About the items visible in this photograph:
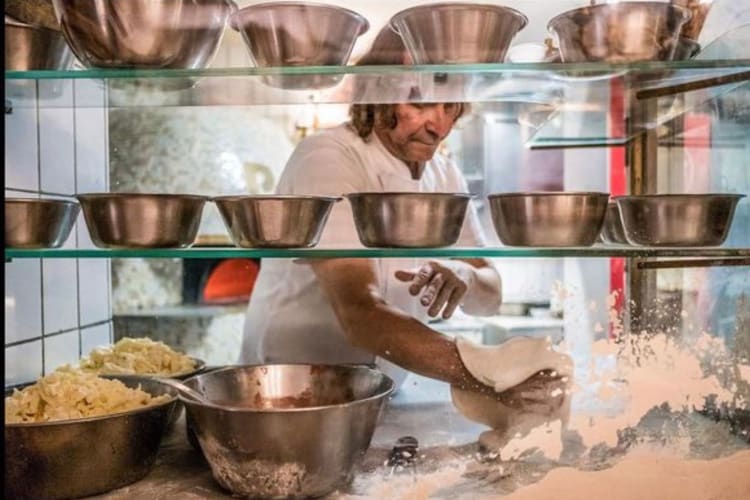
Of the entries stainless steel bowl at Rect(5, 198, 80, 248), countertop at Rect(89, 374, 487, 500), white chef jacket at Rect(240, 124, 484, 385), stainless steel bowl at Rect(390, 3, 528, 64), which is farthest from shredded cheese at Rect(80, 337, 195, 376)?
stainless steel bowl at Rect(390, 3, 528, 64)

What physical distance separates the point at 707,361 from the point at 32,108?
1.39 m

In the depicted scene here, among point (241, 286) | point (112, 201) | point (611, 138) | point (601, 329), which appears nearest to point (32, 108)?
point (112, 201)

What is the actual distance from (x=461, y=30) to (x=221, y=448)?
0.73m

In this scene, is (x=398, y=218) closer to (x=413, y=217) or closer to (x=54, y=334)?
(x=413, y=217)

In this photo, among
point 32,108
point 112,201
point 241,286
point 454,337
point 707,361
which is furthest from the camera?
point 241,286

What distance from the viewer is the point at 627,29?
3.36 feet

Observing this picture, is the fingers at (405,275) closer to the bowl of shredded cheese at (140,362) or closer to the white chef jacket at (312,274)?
the white chef jacket at (312,274)

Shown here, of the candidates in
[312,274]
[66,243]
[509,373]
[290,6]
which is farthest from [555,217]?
[66,243]

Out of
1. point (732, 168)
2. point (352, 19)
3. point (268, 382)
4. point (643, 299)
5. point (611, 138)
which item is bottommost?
point (268, 382)

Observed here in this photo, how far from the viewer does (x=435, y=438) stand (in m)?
1.20

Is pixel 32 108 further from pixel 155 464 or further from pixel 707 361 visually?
pixel 707 361

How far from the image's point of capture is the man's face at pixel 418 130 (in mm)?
1479

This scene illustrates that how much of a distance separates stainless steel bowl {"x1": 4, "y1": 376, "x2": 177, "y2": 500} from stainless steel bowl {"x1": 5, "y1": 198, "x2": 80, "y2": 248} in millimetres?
280

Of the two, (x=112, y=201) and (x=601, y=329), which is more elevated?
(x=112, y=201)
